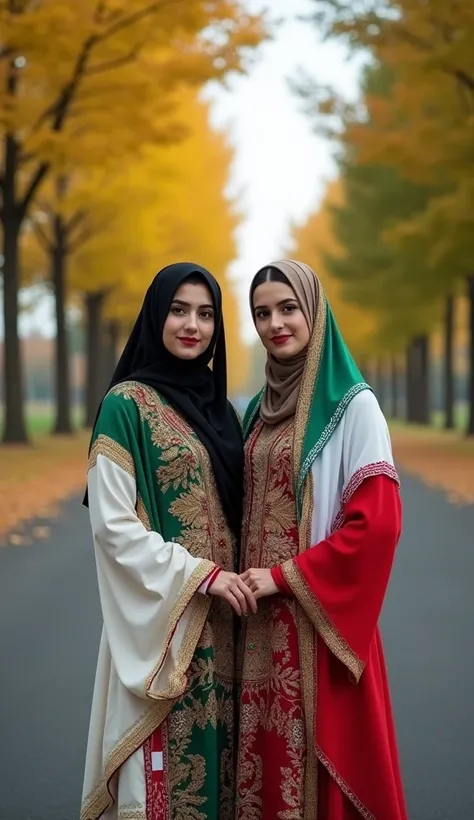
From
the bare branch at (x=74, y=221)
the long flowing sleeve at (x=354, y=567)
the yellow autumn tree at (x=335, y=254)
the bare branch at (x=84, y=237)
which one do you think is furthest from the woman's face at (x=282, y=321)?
the yellow autumn tree at (x=335, y=254)

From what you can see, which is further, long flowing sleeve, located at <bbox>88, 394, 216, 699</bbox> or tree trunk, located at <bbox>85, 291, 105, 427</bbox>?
tree trunk, located at <bbox>85, 291, 105, 427</bbox>

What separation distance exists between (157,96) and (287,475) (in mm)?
13248

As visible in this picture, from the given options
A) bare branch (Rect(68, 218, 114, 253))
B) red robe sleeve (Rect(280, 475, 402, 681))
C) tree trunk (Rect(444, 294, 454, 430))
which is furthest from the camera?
tree trunk (Rect(444, 294, 454, 430))

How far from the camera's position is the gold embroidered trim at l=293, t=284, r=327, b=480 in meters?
3.02

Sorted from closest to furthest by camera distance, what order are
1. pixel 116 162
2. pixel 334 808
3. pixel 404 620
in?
pixel 334 808
pixel 404 620
pixel 116 162

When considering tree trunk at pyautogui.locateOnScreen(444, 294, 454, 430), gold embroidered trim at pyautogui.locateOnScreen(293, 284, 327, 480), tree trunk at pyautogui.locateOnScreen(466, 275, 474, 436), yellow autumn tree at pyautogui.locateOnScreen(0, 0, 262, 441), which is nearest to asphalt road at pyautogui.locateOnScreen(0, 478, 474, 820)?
gold embroidered trim at pyautogui.locateOnScreen(293, 284, 327, 480)

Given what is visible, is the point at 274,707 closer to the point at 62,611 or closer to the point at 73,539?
the point at 62,611

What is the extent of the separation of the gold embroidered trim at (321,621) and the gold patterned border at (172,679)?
0.75 ft

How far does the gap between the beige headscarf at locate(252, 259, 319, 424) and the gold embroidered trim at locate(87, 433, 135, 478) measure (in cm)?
44

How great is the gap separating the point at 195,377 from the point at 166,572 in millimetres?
594

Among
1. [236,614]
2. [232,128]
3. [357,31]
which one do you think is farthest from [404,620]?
[232,128]

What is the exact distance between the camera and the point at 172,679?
2.97 metres

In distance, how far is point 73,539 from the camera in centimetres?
986

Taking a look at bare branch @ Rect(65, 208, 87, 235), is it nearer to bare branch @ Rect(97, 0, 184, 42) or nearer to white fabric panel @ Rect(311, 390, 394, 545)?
bare branch @ Rect(97, 0, 184, 42)
